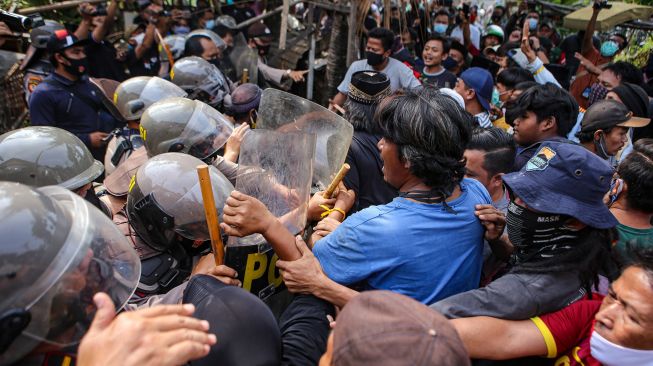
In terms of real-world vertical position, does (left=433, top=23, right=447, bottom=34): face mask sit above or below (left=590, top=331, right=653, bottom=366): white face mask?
below

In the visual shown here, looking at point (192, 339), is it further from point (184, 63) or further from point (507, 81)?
point (507, 81)

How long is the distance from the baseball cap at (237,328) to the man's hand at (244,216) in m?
0.33

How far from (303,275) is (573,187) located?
1140 millimetres

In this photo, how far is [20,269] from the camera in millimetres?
1202

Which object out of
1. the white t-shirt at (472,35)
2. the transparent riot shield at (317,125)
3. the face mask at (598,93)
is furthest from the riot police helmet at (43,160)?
the white t-shirt at (472,35)

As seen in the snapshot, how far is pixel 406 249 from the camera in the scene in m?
1.81

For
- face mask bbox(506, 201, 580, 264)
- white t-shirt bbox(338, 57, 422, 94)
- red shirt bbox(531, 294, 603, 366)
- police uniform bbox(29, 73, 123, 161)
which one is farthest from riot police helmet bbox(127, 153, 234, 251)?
white t-shirt bbox(338, 57, 422, 94)

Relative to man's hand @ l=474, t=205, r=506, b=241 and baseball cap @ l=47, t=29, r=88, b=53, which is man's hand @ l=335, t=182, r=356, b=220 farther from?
baseball cap @ l=47, t=29, r=88, b=53

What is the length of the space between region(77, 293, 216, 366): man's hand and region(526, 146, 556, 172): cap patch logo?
4.80 ft

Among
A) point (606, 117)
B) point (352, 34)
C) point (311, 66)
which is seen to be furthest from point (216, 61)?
point (606, 117)

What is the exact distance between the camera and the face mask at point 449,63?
7099 millimetres

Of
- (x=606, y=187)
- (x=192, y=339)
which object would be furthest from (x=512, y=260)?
A: (x=192, y=339)

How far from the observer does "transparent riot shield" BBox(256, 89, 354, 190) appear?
2604mm

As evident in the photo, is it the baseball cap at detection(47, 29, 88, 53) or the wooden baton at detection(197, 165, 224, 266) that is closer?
the wooden baton at detection(197, 165, 224, 266)
